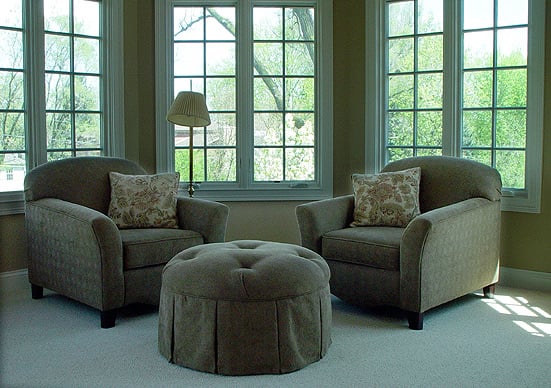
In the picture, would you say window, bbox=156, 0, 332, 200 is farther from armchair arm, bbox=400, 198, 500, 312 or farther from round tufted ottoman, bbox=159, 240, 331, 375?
round tufted ottoman, bbox=159, 240, 331, 375

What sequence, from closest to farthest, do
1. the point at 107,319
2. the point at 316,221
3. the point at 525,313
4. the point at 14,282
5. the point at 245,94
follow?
1. the point at 107,319
2. the point at 525,313
3. the point at 316,221
4. the point at 14,282
5. the point at 245,94

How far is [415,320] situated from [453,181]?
115cm

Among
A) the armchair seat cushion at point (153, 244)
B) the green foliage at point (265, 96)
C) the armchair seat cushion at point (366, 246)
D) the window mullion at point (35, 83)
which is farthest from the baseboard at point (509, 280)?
the green foliage at point (265, 96)

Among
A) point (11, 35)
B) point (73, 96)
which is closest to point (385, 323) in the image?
point (73, 96)

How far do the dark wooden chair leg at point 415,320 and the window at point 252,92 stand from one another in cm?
193

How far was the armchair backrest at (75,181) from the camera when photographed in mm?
4742

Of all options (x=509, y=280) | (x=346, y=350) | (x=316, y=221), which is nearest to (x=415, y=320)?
(x=346, y=350)

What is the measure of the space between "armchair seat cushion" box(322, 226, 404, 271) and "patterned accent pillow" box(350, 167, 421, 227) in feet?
0.30

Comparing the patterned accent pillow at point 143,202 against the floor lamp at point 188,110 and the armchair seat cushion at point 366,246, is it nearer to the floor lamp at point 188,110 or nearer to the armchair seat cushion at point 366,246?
the floor lamp at point 188,110

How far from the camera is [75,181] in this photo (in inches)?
191

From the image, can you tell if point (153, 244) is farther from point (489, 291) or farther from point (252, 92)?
point (489, 291)

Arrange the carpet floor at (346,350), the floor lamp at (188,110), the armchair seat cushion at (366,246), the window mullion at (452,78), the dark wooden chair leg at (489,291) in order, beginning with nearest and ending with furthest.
A: the carpet floor at (346,350) < the armchair seat cushion at (366,246) < the dark wooden chair leg at (489,291) < the floor lamp at (188,110) < the window mullion at (452,78)

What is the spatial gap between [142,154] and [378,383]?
3.18 meters

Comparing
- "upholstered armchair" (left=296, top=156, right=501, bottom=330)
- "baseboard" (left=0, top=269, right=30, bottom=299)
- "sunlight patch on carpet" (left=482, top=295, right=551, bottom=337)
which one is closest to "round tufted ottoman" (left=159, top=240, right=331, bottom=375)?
"upholstered armchair" (left=296, top=156, right=501, bottom=330)
